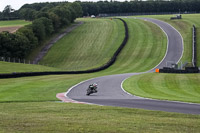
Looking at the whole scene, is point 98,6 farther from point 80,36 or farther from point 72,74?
point 72,74

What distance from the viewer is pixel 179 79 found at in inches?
1674

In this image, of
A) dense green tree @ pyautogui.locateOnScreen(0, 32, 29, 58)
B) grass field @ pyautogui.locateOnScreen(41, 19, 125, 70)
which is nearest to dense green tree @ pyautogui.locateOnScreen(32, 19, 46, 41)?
grass field @ pyautogui.locateOnScreen(41, 19, 125, 70)

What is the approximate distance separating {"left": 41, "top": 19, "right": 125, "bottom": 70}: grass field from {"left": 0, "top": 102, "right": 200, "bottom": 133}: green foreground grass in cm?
5038

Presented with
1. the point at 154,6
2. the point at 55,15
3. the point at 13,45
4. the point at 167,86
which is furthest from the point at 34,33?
the point at 154,6

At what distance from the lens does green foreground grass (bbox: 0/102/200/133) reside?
15.3 meters

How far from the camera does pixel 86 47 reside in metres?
93.4

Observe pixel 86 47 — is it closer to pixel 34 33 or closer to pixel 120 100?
pixel 34 33

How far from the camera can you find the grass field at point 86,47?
8075 centimetres

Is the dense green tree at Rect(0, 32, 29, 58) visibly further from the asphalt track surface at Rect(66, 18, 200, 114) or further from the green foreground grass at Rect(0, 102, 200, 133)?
the green foreground grass at Rect(0, 102, 200, 133)

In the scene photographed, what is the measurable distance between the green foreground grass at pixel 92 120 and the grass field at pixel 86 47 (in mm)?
50378

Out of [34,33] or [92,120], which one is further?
[34,33]

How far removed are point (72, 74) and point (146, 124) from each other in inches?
1544

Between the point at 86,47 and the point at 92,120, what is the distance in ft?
251

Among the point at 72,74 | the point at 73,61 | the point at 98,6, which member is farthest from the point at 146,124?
the point at 98,6
